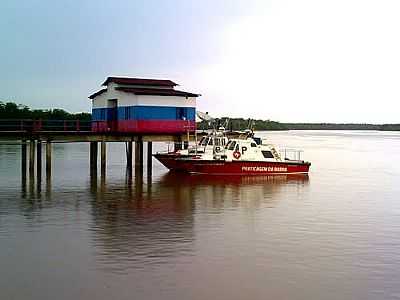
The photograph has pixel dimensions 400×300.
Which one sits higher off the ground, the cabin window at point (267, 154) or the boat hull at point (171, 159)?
the cabin window at point (267, 154)

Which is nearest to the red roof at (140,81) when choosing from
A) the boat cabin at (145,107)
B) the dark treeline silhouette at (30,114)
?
the boat cabin at (145,107)

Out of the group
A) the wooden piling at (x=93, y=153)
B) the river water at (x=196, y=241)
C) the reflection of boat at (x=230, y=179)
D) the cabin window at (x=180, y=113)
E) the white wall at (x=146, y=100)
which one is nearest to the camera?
the river water at (x=196, y=241)

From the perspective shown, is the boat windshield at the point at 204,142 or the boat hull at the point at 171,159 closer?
the boat windshield at the point at 204,142

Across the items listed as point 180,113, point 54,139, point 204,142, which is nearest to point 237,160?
point 204,142

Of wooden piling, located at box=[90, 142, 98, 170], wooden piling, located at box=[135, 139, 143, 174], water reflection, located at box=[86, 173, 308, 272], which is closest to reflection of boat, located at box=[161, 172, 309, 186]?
water reflection, located at box=[86, 173, 308, 272]

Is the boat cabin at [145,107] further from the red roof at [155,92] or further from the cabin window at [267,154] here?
the cabin window at [267,154]

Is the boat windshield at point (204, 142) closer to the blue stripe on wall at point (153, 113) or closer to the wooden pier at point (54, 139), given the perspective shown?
the wooden pier at point (54, 139)

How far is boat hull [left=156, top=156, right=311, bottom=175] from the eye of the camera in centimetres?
3178

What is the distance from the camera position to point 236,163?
31938 mm

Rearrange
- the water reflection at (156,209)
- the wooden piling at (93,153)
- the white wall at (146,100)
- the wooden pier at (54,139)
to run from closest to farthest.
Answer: the water reflection at (156,209)
the wooden pier at (54,139)
the white wall at (146,100)
the wooden piling at (93,153)

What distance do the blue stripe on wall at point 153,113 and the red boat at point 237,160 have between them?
2.37 metres

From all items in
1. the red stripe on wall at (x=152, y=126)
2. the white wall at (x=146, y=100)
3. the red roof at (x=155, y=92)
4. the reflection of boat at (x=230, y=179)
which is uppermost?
the red roof at (x=155, y=92)

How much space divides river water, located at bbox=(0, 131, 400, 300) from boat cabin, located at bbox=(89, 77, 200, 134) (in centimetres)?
523

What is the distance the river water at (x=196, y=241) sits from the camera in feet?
39.4
